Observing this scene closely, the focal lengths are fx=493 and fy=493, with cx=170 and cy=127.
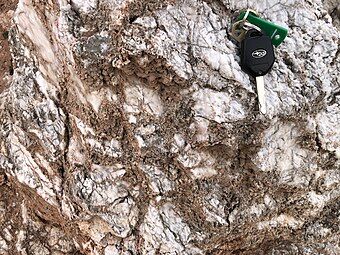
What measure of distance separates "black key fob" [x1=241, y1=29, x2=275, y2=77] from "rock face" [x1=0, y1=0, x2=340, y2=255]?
0.07 metres

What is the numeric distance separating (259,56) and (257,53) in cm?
2

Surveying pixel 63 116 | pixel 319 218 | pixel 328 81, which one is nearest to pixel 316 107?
pixel 328 81

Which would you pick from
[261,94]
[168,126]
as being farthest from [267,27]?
[168,126]

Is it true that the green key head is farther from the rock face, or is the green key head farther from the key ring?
the rock face

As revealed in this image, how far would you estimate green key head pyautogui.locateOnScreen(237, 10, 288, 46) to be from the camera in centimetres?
322

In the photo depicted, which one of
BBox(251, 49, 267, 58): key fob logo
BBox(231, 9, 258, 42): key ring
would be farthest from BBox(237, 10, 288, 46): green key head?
BBox(251, 49, 267, 58): key fob logo

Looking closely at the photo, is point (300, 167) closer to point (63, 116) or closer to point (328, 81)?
point (328, 81)

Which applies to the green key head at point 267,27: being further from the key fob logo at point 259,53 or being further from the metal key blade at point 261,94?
the metal key blade at point 261,94

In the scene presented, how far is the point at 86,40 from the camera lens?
3131 mm

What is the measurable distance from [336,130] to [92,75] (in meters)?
1.74

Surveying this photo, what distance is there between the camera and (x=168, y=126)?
11.0ft

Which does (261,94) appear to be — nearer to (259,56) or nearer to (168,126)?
(259,56)

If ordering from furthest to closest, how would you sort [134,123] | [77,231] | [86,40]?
[77,231], [134,123], [86,40]

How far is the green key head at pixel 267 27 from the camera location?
322 centimetres
